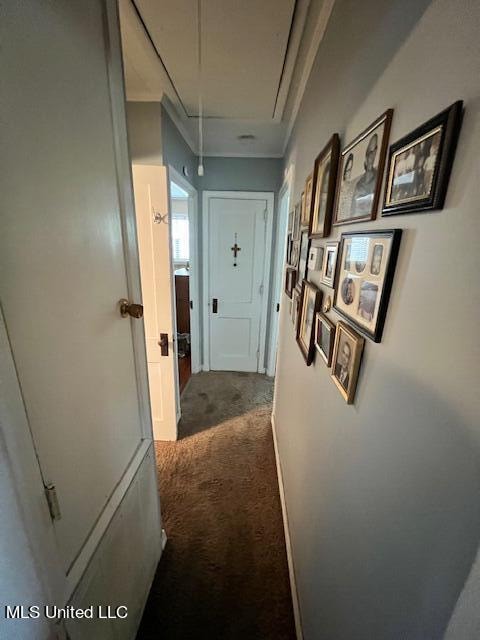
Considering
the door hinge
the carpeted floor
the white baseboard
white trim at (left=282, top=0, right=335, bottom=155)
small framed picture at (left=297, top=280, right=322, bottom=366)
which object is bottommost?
the carpeted floor

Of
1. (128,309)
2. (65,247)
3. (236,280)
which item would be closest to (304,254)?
(128,309)

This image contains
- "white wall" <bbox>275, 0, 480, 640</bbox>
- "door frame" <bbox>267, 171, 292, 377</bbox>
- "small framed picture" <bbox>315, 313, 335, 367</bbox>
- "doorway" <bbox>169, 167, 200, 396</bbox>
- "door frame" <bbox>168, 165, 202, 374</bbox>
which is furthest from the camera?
"door frame" <bbox>267, 171, 292, 377</bbox>

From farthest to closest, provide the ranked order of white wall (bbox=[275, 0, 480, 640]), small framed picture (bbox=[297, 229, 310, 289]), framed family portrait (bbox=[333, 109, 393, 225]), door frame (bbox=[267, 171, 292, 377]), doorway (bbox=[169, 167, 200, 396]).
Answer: door frame (bbox=[267, 171, 292, 377]), doorway (bbox=[169, 167, 200, 396]), small framed picture (bbox=[297, 229, 310, 289]), framed family portrait (bbox=[333, 109, 393, 225]), white wall (bbox=[275, 0, 480, 640])

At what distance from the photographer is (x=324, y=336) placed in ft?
2.93

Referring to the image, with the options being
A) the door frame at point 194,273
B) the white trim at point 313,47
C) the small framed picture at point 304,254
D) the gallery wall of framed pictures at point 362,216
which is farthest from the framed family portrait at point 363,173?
the door frame at point 194,273

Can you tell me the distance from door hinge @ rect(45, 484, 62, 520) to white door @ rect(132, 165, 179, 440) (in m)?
1.34

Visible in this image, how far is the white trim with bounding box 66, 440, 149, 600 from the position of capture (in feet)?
2.11

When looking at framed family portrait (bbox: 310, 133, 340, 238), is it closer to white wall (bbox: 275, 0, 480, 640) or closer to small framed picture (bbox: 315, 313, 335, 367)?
white wall (bbox: 275, 0, 480, 640)

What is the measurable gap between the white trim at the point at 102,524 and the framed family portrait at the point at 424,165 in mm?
1124

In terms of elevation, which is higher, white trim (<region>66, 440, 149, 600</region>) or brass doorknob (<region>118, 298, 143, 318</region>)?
brass doorknob (<region>118, 298, 143, 318</region>)

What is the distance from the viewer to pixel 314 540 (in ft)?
3.13

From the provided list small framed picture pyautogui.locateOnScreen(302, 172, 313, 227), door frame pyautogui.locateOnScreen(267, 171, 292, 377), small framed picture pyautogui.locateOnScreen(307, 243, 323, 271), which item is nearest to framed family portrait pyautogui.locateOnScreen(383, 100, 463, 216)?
small framed picture pyautogui.locateOnScreen(307, 243, 323, 271)

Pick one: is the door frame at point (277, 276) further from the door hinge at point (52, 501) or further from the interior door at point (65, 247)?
the door hinge at point (52, 501)

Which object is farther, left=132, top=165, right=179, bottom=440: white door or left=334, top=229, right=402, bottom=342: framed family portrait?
left=132, top=165, right=179, bottom=440: white door
